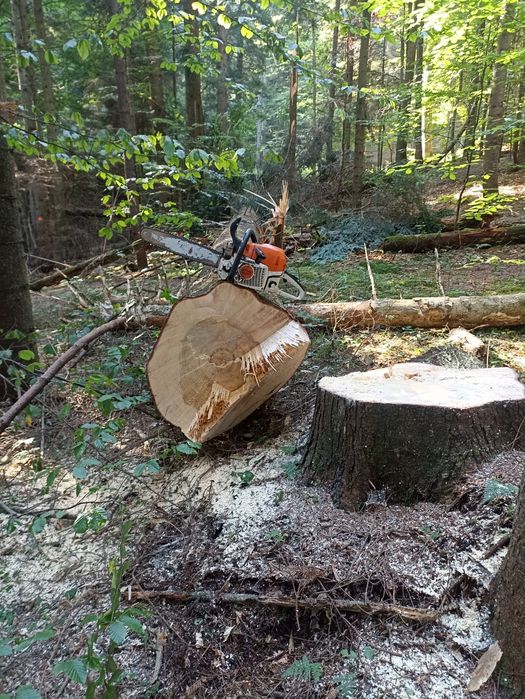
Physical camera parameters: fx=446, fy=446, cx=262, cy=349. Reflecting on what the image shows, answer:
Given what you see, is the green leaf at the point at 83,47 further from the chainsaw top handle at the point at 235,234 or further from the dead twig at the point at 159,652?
→ the dead twig at the point at 159,652

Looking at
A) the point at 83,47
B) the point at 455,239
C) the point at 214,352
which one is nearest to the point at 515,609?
the point at 214,352

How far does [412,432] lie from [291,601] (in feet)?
2.76

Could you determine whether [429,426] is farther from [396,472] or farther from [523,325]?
[523,325]

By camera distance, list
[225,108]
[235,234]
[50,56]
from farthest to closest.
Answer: [225,108] < [235,234] < [50,56]

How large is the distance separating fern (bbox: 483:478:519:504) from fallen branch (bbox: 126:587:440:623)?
1.55 ft

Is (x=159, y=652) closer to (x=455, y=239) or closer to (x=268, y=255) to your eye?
(x=268, y=255)

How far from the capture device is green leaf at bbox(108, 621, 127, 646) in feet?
3.63

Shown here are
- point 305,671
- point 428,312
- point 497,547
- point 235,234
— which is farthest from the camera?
point 428,312

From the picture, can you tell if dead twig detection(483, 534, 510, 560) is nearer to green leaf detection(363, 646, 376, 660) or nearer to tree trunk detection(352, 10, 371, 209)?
green leaf detection(363, 646, 376, 660)

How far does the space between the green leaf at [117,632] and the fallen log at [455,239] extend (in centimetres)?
753

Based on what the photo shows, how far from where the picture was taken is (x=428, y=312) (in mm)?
4102

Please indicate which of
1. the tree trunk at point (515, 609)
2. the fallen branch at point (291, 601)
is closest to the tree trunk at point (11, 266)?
the fallen branch at point (291, 601)

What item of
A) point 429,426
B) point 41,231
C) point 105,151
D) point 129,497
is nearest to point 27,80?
point 41,231

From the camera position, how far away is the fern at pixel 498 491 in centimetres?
167
